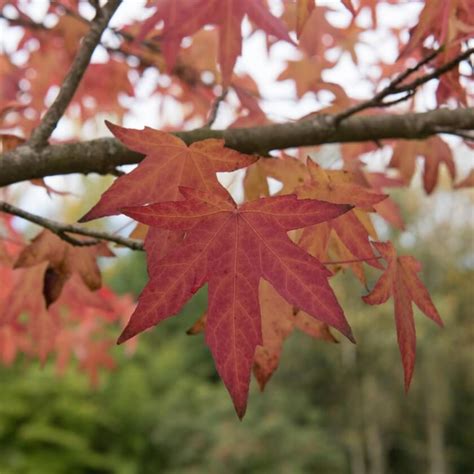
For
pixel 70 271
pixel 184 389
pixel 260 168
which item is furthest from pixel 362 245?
pixel 184 389

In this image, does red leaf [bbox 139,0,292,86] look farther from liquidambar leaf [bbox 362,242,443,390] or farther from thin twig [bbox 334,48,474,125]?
liquidambar leaf [bbox 362,242,443,390]

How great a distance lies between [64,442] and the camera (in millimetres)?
5207

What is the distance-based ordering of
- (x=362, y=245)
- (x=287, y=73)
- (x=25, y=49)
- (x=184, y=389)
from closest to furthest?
(x=362, y=245), (x=287, y=73), (x=25, y=49), (x=184, y=389)

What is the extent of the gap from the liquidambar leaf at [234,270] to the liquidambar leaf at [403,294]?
66 millimetres

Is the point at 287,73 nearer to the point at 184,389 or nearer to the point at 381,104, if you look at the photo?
the point at 381,104

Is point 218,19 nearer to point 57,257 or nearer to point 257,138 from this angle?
point 257,138

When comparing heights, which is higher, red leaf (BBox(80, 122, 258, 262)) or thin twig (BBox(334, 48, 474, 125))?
thin twig (BBox(334, 48, 474, 125))

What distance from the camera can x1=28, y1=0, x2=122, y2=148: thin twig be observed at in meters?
0.63

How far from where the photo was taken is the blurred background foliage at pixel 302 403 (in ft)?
18.3

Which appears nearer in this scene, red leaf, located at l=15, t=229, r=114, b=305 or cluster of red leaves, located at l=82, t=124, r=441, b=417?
cluster of red leaves, located at l=82, t=124, r=441, b=417

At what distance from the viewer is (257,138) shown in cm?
67

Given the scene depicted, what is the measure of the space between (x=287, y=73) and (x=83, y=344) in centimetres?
145

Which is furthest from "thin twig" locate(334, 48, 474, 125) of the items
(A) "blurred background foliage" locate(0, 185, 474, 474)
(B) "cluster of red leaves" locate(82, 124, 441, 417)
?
(A) "blurred background foliage" locate(0, 185, 474, 474)

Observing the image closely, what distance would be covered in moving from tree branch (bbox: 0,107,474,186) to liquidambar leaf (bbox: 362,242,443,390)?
0.21m
